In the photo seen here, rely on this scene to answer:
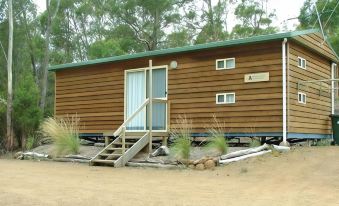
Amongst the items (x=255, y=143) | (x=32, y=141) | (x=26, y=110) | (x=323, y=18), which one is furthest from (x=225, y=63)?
(x=323, y=18)

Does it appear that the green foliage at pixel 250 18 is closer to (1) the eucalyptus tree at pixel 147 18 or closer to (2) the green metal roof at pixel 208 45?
(1) the eucalyptus tree at pixel 147 18

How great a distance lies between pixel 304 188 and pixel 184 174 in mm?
2915

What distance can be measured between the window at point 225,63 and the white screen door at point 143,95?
1751mm

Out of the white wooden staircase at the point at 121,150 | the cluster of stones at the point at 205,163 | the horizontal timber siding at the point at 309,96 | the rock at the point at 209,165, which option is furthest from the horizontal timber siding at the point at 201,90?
the rock at the point at 209,165

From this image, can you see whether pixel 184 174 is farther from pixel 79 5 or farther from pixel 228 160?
pixel 79 5

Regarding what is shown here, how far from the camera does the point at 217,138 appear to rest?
442 inches

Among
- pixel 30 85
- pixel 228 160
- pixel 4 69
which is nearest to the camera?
pixel 228 160

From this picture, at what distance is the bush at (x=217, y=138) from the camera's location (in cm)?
1115

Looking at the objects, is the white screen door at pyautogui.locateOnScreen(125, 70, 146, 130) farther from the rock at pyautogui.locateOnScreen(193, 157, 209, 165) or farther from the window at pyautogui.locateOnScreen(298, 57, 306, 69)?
the window at pyautogui.locateOnScreen(298, 57, 306, 69)

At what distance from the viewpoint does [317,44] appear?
13453 millimetres

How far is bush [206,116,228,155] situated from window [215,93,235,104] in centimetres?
47

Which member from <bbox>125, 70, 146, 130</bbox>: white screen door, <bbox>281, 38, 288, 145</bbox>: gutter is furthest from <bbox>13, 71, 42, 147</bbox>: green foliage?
<bbox>281, 38, 288, 145</bbox>: gutter

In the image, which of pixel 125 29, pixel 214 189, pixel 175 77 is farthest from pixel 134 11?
pixel 214 189

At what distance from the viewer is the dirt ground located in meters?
6.35
